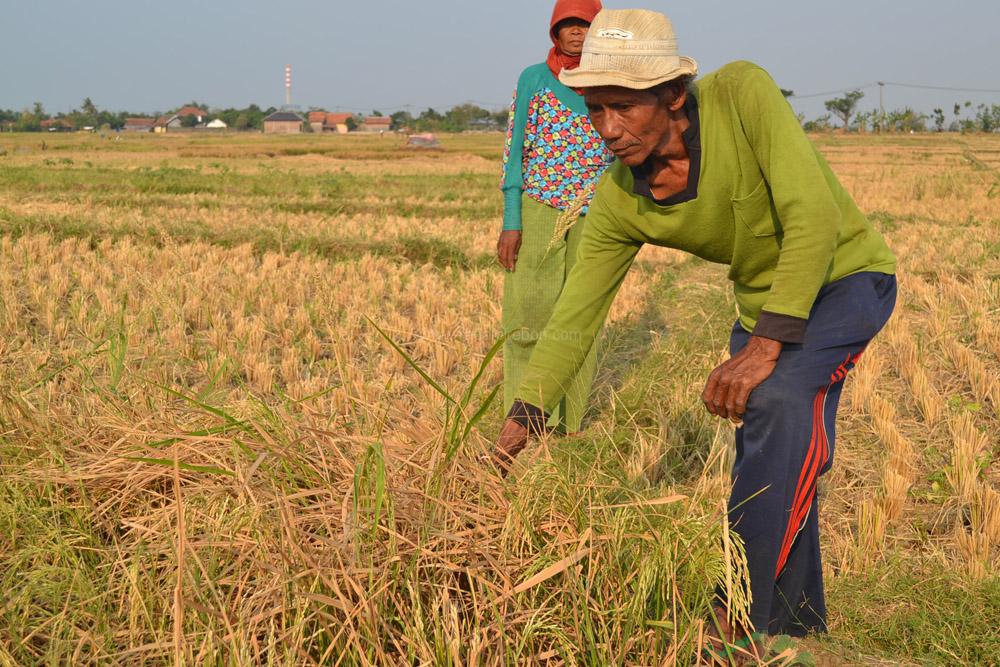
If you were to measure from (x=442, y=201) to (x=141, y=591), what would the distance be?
1433 centimetres

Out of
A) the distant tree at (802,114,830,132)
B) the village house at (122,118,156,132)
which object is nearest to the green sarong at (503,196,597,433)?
the distant tree at (802,114,830,132)

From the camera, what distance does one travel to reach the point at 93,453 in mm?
Result: 2410

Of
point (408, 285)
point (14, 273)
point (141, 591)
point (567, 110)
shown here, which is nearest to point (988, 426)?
point (567, 110)

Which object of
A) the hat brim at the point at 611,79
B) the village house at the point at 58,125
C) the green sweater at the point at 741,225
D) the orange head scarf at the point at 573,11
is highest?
the village house at the point at 58,125

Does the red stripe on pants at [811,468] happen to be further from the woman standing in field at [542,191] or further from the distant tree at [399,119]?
the distant tree at [399,119]

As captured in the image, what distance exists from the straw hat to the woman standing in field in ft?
6.07

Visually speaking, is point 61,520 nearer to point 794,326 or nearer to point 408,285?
point 794,326

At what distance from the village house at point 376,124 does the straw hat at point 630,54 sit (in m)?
114

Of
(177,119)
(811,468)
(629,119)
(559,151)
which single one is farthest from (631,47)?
(177,119)

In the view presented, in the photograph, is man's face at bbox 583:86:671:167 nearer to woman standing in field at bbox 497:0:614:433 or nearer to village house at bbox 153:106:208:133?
woman standing in field at bbox 497:0:614:433

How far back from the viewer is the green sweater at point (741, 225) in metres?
2.11

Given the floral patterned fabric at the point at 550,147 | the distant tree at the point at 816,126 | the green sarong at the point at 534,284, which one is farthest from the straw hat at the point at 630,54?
the distant tree at the point at 816,126

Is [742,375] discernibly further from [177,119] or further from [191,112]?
[191,112]

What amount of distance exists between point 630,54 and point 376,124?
4646 inches
